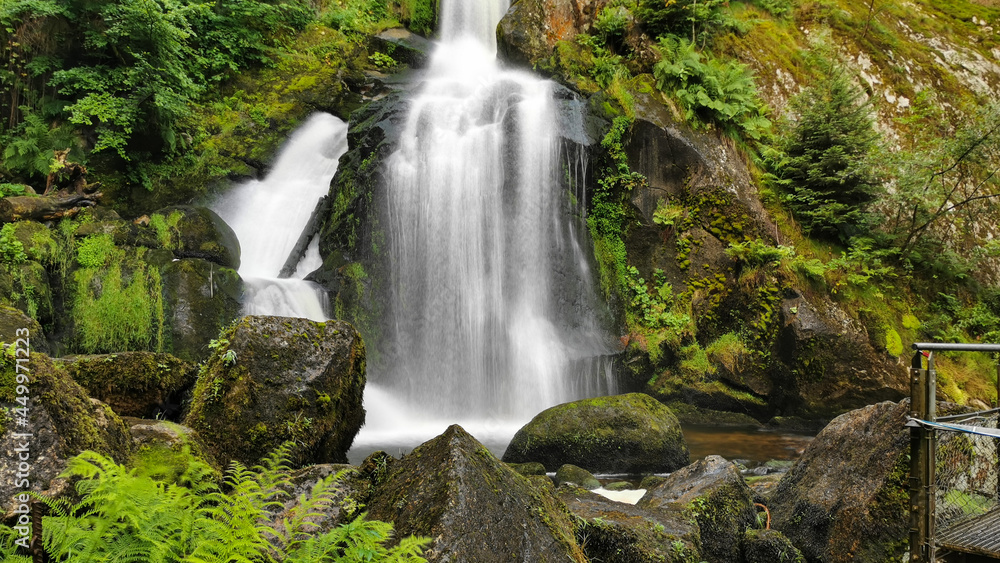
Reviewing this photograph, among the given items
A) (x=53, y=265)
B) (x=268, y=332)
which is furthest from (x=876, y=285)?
(x=53, y=265)

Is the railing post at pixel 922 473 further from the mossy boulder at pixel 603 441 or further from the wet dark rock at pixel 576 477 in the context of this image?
the mossy boulder at pixel 603 441

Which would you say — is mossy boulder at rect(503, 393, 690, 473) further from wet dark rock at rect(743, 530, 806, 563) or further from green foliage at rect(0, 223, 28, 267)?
green foliage at rect(0, 223, 28, 267)

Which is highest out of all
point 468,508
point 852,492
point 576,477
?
point 468,508

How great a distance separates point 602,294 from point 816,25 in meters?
12.9

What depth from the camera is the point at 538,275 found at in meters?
12.7

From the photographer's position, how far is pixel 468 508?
9.36 ft

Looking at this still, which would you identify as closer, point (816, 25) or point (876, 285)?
point (876, 285)

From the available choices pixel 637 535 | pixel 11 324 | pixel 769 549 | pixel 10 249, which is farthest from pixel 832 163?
pixel 10 249

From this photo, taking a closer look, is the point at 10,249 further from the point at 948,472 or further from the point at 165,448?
the point at 948,472

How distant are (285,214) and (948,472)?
41.6 ft

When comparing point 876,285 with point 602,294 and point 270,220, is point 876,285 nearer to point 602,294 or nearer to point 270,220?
point 602,294

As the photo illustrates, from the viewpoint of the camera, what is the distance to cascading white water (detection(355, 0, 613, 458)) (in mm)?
11094

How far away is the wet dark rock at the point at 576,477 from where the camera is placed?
7074 millimetres

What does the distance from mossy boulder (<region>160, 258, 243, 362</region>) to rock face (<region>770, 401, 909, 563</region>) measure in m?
8.70
